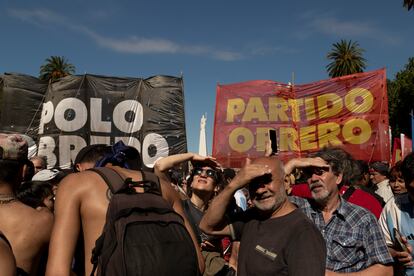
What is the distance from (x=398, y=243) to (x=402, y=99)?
42021mm

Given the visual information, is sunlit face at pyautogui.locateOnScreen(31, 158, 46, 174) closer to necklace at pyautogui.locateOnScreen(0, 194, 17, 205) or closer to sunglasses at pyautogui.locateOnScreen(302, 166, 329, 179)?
necklace at pyautogui.locateOnScreen(0, 194, 17, 205)

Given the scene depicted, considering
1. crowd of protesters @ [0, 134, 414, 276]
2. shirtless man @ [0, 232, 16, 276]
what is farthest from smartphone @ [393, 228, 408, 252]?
shirtless man @ [0, 232, 16, 276]

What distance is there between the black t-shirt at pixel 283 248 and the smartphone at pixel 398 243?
1.06 metres

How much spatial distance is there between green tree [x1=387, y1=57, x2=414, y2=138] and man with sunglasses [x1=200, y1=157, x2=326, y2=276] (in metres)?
41.2

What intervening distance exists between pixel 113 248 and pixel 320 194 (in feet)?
5.06

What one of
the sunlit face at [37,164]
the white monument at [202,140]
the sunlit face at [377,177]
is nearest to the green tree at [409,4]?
the white monument at [202,140]

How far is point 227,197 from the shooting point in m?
2.60

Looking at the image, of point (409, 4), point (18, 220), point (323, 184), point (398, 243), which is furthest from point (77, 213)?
point (409, 4)

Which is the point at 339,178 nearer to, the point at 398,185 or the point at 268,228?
the point at 268,228

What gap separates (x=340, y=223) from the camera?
2.80m

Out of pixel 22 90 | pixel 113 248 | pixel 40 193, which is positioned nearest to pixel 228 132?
pixel 22 90

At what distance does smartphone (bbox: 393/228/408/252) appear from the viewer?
298 cm

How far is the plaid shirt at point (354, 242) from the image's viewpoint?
266cm

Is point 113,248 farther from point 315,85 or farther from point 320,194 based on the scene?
point 315,85
